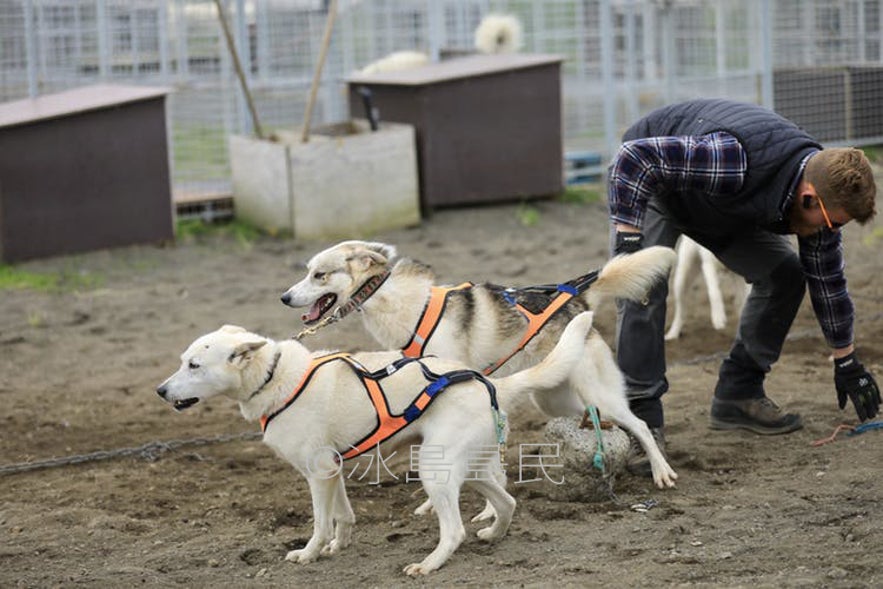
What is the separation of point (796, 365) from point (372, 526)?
3.20 m

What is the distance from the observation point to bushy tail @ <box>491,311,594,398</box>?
14.3 ft

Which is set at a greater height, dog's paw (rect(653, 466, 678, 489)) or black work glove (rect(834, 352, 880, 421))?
black work glove (rect(834, 352, 880, 421))

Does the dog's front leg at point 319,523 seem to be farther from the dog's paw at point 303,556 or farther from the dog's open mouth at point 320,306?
the dog's open mouth at point 320,306

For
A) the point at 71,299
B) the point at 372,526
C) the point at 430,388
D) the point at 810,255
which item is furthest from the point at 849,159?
the point at 71,299

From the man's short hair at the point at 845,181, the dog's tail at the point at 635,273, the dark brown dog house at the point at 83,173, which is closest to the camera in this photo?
the man's short hair at the point at 845,181

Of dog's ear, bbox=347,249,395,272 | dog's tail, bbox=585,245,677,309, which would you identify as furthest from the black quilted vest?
dog's ear, bbox=347,249,395,272

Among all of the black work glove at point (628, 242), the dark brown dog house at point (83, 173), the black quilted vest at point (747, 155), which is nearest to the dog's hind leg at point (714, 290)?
the black quilted vest at point (747, 155)

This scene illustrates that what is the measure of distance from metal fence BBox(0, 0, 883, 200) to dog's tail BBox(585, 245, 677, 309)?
705 centimetres

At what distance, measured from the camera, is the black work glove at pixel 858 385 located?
5031 millimetres

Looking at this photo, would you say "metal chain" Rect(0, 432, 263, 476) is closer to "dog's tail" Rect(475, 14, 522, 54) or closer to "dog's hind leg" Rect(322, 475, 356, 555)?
"dog's hind leg" Rect(322, 475, 356, 555)

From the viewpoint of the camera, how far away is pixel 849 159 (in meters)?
4.40

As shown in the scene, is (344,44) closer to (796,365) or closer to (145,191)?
(145,191)

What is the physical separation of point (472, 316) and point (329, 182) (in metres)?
5.99

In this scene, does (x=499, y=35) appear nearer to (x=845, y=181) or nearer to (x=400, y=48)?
(x=400, y=48)
